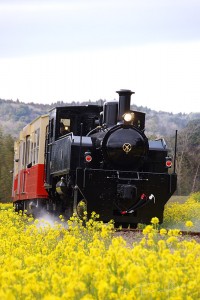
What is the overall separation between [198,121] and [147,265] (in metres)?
58.0

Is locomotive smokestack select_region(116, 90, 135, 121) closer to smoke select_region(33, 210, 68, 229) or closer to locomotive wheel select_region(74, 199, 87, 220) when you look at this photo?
locomotive wheel select_region(74, 199, 87, 220)

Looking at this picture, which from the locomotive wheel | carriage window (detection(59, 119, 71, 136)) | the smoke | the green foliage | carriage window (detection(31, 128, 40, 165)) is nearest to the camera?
the locomotive wheel

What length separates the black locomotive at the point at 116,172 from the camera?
48.8ft

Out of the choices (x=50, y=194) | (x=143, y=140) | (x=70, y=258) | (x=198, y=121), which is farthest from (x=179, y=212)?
(x=198, y=121)

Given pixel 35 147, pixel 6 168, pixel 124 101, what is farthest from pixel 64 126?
pixel 6 168

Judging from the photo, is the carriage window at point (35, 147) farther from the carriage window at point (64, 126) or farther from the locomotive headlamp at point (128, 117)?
the locomotive headlamp at point (128, 117)

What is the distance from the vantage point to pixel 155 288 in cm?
461

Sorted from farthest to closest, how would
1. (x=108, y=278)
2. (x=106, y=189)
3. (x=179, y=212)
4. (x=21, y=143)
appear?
1. (x=21, y=143)
2. (x=179, y=212)
3. (x=106, y=189)
4. (x=108, y=278)

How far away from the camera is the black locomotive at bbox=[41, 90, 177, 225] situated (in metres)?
14.9

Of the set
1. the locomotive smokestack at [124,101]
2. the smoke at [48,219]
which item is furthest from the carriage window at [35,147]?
the locomotive smokestack at [124,101]

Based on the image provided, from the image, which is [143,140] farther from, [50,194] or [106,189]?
[50,194]

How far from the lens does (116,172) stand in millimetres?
14969

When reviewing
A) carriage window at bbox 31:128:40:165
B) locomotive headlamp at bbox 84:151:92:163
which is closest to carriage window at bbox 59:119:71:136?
locomotive headlamp at bbox 84:151:92:163

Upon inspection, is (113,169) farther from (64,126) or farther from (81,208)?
(64,126)
